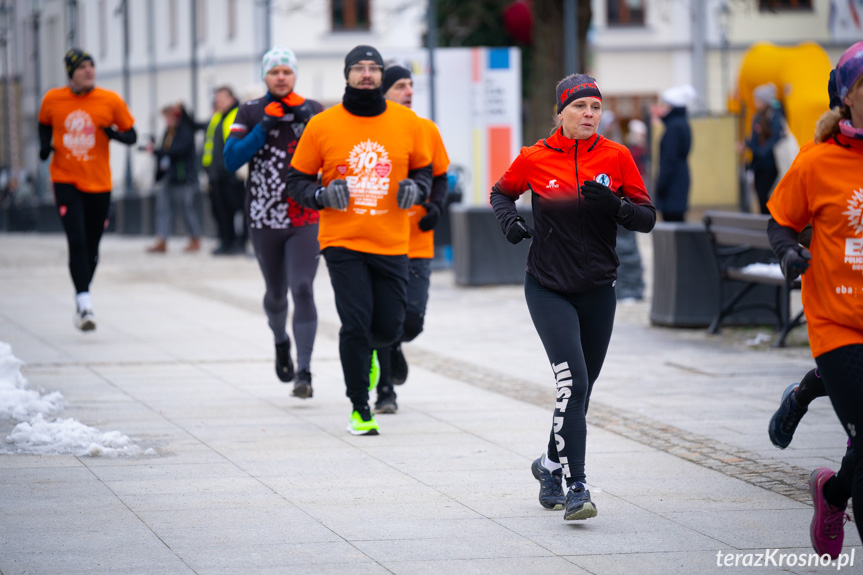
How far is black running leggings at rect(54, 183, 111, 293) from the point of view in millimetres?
10820

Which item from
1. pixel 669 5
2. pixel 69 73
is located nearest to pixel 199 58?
pixel 669 5

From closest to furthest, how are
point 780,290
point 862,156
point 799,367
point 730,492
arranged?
1. point 862,156
2. point 730,492
3. point 799,367
4. point 780,290

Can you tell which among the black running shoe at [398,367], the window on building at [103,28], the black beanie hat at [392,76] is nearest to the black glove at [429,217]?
the black beanie hat at [392,76]

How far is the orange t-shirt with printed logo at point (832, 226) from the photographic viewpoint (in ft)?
14.6

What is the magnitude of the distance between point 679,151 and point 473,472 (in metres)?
8.68

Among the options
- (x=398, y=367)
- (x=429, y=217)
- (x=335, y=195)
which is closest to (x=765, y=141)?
(x=398, y=367)

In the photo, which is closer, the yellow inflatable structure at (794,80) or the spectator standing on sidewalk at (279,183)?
the spectator standing on sidewalk at (279,183)

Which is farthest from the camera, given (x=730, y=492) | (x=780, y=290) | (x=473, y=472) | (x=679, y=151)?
(x=679, y=151)

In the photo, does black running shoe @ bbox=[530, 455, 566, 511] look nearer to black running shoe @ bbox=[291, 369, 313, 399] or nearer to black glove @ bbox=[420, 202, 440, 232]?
black glove @ bbox=[420, 202, 440, 232]

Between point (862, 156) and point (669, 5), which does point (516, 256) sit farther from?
point (669, 5)

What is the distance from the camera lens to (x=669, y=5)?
141 feet

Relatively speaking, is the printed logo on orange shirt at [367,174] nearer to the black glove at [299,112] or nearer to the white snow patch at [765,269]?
the black glove at [299,112]

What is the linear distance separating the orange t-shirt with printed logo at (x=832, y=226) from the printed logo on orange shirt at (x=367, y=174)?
298 centimetres

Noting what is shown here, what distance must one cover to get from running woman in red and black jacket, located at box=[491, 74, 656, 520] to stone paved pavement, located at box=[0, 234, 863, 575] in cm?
43
